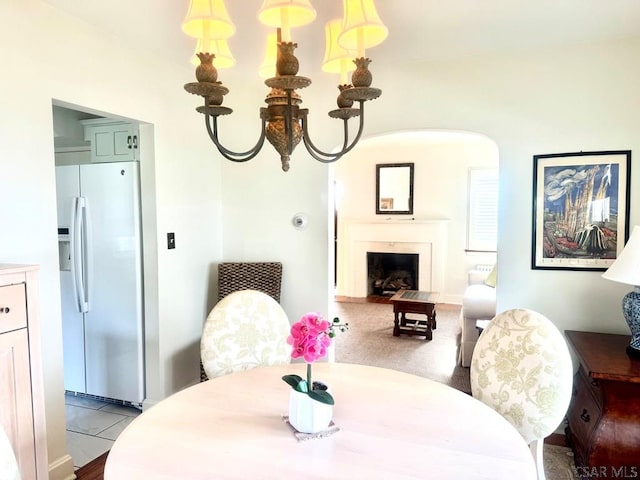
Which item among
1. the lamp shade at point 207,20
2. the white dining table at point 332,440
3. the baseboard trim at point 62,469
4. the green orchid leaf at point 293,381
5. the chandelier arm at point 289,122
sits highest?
the lamp shade at point 207,20

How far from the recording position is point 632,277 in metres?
2.07

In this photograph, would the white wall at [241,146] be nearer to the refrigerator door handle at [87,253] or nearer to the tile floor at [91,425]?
the tile floor at [91,425]

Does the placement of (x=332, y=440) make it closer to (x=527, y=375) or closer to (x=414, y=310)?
(x=527, y=375)

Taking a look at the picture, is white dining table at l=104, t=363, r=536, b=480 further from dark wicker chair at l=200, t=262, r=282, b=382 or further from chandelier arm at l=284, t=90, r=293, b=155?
dark wicker chair at l=200, t=262, r=282, b=382

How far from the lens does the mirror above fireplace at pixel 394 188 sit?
6.64 meters

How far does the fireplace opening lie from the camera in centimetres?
700

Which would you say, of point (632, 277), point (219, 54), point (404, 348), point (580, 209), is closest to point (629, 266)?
point (632, 277)

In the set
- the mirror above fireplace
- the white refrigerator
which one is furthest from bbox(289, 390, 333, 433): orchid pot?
the mirror above fireplace

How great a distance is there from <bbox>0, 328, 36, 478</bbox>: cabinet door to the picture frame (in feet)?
9.04

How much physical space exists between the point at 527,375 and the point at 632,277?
3.18 feet

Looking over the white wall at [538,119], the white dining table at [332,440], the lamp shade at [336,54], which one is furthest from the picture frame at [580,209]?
the lamp shade at [336,54]

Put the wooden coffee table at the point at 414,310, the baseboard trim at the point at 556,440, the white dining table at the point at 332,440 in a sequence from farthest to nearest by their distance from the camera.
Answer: the wooden coffee table at the point at 414,310, the baseboard trim at the point at 556,440, the white dining table at the point at 332,440

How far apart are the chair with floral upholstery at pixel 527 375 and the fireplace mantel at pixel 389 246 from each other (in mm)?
4849

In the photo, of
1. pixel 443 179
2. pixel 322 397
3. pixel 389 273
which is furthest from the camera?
pixel 389 273
